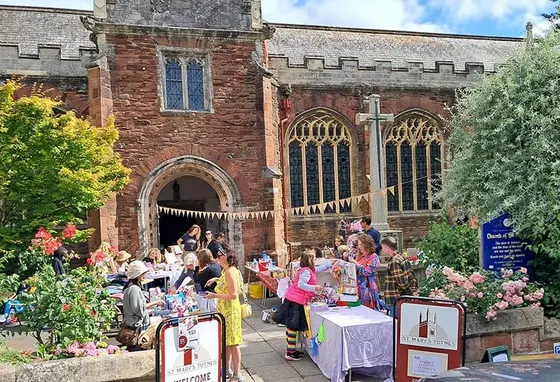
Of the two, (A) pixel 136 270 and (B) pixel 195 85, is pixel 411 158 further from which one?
(A) pixel 136 270

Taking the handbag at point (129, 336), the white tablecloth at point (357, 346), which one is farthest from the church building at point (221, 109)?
the handbag at point (129, 336)

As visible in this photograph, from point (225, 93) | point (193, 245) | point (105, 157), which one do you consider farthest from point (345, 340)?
point (225, 93)

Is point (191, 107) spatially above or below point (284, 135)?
above

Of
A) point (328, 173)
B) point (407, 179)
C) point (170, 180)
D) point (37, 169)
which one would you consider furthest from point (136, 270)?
point (407, 179)

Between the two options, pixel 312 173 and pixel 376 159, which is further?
pixel 312 173

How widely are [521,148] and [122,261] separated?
29.3ft

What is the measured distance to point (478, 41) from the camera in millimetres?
26562

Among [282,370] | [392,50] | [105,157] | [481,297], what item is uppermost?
[392,50]

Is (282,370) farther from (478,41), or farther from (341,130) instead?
(478,41)

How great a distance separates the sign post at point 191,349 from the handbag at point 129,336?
1.82 metres

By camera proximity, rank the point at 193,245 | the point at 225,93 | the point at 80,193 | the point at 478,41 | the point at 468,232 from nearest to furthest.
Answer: the point at 468,232 < the point at 80,193 < the point at 193,245 < the point at 225,93 < the point at 478,41

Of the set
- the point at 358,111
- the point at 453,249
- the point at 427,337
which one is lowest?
the point at 427,337

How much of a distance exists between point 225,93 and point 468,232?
362 inches

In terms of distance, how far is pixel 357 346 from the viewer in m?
5.93
